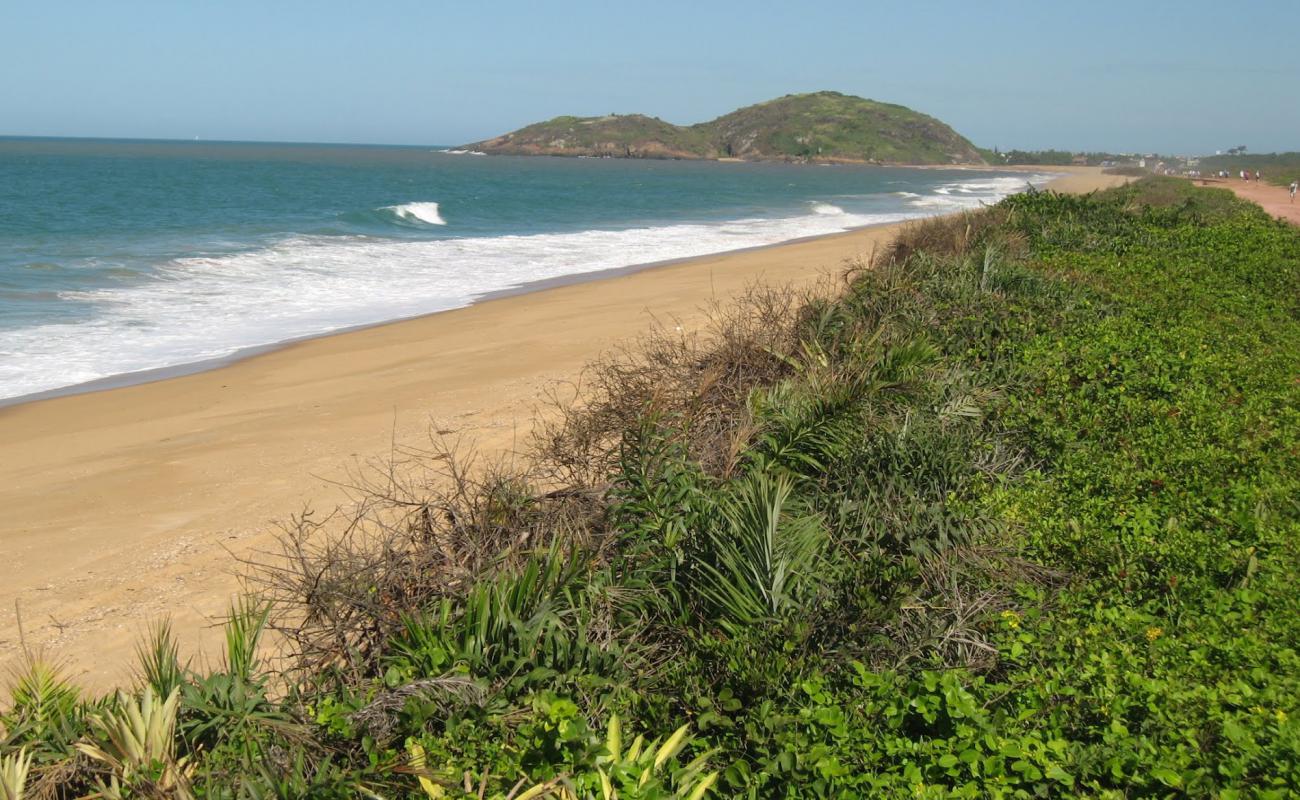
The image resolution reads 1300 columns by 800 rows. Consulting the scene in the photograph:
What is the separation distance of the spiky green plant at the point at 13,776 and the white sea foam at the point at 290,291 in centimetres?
996

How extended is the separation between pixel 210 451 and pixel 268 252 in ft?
56.9

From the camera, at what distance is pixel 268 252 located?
25.0 meters

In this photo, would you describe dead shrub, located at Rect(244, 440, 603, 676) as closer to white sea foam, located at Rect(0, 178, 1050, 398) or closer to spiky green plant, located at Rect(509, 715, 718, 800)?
spiky green plant, located at Rect(509, 715, 718, 800)

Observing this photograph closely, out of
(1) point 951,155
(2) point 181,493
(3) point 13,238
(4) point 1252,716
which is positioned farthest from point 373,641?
(1) point 951,155

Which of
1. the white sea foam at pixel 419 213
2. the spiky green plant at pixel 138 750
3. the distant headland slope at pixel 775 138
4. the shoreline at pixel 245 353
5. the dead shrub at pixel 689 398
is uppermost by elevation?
the distant headland slope at pixel 775 138

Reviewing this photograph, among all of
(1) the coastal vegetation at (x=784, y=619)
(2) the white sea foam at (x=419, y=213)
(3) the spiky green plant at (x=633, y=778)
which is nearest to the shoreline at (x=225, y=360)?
(1) the coastal vegetation at (x=784, y=619)

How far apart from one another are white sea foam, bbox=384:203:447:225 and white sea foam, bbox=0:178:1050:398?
19.8ft

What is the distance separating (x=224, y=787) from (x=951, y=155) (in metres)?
184

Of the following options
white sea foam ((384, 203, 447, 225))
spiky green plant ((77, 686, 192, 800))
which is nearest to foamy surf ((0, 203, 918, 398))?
white sea foam ((384, 203, 447, 225))

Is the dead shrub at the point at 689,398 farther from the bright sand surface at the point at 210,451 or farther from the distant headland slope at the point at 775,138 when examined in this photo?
the distant headland slope at the point at 775,138

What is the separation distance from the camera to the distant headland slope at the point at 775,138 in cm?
16912

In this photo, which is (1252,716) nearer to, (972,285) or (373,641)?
(373,641)

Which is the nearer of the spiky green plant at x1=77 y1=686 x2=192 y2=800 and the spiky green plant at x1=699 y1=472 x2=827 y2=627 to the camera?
the spiky green plant at x1=77 y1=686 x2=192 y2=800

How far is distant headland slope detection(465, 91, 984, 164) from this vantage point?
6658 inches
